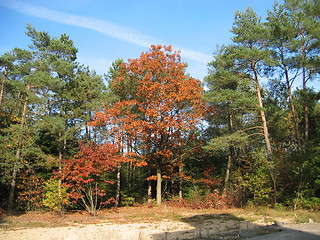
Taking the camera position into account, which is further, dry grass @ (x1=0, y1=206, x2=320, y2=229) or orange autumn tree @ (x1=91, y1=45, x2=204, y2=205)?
orange autumn tree @ (x1=91, y1=45, x2=204, y2=205)

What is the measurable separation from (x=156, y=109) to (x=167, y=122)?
1.21m

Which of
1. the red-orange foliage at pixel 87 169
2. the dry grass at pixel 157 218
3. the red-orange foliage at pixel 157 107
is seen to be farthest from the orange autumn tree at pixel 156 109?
the dry grass at pixel 157 218

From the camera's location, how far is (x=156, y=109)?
57.3ft

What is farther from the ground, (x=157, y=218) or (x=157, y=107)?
(x=157, y=107)

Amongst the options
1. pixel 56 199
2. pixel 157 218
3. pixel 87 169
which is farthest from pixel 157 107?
pixel 56 199

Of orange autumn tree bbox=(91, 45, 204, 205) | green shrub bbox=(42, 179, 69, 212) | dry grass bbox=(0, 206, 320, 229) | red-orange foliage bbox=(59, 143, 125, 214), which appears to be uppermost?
orange autumn tree bbox=(91, 45, 204, 205)

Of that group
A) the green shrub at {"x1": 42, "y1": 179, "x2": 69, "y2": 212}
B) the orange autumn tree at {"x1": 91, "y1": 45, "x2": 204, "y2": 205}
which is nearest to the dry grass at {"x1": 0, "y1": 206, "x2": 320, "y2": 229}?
the green shrub at {"x1": 42, "y1": 179, "x2": 69, "y2": 212}

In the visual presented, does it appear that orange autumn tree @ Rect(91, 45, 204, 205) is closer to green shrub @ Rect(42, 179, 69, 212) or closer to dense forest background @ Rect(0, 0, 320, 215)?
dense forest background @ Rect(0, 0, 320, 215)

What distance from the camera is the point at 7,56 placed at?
1702 cm

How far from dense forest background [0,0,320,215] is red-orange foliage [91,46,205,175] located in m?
0.08

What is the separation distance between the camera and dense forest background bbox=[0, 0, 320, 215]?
14.3 m

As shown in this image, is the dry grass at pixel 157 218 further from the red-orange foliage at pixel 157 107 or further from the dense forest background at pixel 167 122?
the red-orange foliage at pixel 157 107

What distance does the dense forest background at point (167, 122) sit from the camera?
14273 mm

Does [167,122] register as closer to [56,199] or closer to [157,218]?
[157,218]
